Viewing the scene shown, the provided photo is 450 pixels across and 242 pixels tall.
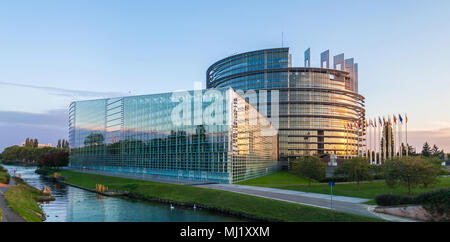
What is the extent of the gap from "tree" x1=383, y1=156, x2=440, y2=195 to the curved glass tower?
9170 cm

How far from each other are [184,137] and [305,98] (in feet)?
263

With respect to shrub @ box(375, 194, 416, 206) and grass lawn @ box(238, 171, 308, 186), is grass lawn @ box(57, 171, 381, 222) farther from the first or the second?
grass lawn @ box(238, 171, 308, 186)

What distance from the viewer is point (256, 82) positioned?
13588 cm

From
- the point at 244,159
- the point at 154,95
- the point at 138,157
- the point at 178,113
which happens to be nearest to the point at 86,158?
the point at 138,157

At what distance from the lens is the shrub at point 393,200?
27.8 meters

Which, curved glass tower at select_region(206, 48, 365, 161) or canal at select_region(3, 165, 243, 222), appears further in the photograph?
curved glass tower at select_region(206, 48, 365, 161)

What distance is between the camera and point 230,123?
57031 mm

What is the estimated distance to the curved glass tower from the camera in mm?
130500

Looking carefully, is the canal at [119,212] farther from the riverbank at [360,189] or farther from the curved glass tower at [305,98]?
the curved glass tower at [305,98]

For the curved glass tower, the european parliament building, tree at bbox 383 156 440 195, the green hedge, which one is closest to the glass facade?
the european parliament building

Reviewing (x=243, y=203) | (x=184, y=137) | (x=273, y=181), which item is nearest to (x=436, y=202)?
(x=243, y=203)

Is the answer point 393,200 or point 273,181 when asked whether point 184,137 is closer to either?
point 273,181

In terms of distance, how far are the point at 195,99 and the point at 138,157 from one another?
27113 millimetres

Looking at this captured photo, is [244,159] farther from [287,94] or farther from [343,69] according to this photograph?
[343,69]
